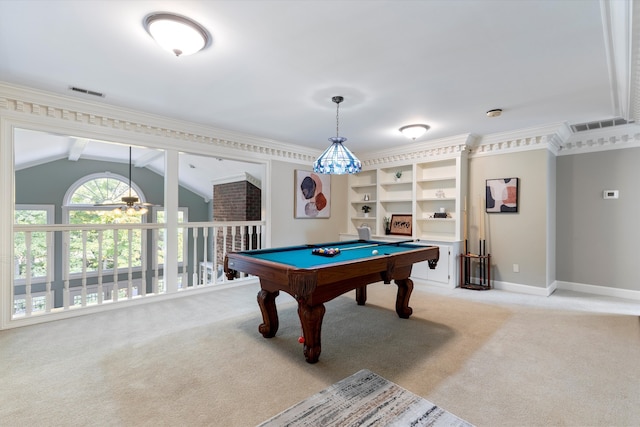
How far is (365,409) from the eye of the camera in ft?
→ 5.70

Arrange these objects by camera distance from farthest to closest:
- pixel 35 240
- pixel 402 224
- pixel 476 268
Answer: pixel 35 240 < pixel 402 224 < pixel 476 268

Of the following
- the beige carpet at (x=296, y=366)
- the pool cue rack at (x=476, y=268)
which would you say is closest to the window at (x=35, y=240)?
the beige carpet at (x=296, y=366)

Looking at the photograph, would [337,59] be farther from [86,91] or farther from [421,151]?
[421,151]

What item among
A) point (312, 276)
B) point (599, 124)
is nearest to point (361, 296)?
point (312, 276)

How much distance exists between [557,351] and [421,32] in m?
2.74

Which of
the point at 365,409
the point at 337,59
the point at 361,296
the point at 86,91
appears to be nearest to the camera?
the point at 365,409

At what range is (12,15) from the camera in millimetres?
1848

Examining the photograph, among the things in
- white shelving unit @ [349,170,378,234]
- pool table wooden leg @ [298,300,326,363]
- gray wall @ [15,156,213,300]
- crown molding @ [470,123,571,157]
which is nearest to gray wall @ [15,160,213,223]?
gray wall @ [15,156,213,300]

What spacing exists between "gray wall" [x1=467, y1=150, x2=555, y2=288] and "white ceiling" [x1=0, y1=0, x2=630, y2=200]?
794 mm

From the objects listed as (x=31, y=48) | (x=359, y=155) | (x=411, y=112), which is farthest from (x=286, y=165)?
(x=31, y=48)

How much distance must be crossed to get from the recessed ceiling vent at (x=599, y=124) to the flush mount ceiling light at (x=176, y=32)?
15.6 feet

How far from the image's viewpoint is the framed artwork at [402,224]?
18.2ft

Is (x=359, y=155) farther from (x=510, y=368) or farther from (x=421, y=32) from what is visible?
(x=510, y=368)

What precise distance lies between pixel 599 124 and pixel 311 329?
466 cm
